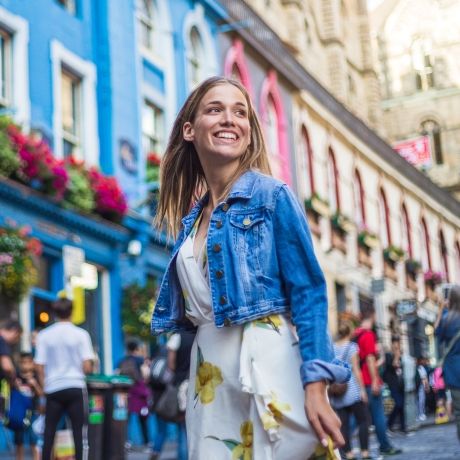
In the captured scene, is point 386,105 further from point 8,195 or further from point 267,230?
point 267,230

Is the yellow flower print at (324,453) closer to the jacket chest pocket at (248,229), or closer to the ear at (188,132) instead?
the jacket chest pocket at (248,229)

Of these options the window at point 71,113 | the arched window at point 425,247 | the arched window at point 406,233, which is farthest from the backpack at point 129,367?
the arched window at point 425,247

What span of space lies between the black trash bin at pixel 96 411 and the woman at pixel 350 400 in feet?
7.21

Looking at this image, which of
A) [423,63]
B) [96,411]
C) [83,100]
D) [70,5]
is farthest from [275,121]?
[423,63]

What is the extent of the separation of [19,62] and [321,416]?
594 inches

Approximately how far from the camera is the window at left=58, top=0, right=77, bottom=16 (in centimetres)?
1955

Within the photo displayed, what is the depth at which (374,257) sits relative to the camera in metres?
34.6

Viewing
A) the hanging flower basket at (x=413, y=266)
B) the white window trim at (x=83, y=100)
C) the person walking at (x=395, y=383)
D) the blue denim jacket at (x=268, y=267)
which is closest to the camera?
the blue denim jacket at (x=268, y=267)

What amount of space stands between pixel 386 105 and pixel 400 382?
3569 centimetres

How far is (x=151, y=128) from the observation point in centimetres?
2175

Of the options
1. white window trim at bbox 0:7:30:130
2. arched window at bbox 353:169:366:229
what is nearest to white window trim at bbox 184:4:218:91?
Result: white window trim at bbox 0:7:30:130

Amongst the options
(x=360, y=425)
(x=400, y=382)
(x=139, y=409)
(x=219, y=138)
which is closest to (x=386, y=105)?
(x=400, y=382)

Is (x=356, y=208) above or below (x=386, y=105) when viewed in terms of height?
below

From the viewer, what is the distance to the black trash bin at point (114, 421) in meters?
11.1
